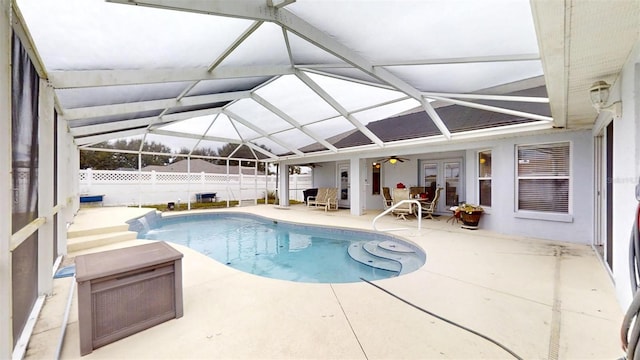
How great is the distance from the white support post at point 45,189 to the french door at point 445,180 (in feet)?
34.8

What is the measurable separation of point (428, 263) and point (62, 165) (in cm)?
615

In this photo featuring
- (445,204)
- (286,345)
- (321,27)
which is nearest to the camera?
(286,345)

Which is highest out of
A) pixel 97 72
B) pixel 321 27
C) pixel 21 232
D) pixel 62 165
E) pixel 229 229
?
pixel 321 27

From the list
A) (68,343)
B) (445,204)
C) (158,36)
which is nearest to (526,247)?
(445,204)

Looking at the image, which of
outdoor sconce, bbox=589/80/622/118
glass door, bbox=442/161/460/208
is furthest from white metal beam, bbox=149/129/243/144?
outdoor sconce, bbox=589/80/622/118

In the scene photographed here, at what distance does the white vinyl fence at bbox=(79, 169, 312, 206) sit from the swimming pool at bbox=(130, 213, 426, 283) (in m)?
2.66

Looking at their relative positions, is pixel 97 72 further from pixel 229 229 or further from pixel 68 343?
pixel 229 229

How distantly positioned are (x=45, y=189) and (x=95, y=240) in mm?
3255

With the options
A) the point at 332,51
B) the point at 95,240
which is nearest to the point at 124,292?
the point at 332,51

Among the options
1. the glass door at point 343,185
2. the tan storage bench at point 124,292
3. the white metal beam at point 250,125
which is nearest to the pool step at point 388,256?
the tan storage bench at point 124,292

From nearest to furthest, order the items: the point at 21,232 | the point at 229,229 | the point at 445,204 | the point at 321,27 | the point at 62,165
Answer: the point at 21,232 → the point at 321,27 → the point at 62,165 → the point at 229,229 → the point at 445,204

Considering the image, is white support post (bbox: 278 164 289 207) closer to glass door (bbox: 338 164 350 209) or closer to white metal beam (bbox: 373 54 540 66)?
glass door (bbox: 338 164 350 209)

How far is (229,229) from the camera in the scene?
9133 mm

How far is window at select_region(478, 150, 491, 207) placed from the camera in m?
7.15
